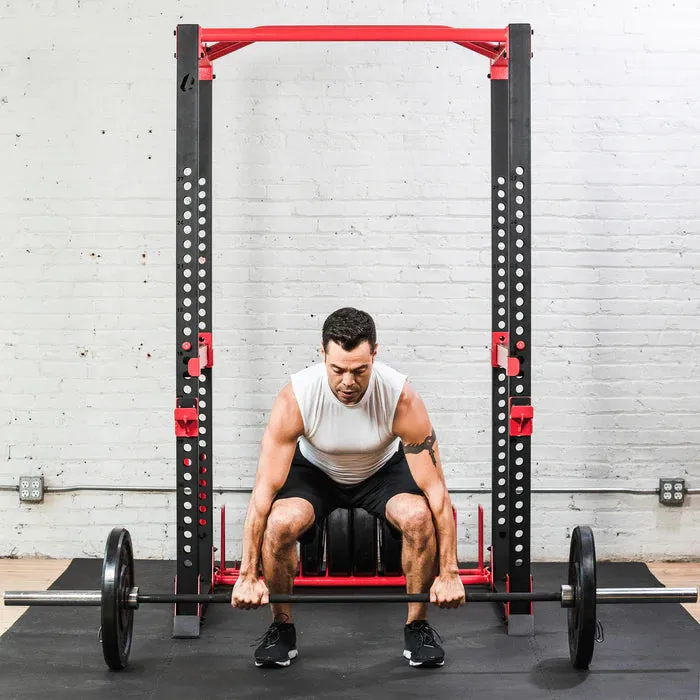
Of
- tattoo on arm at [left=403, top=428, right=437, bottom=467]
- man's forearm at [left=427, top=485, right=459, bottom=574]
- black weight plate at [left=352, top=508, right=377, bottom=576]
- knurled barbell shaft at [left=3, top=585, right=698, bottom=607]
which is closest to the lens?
knurled barbell shaft at [left=3, top=585, right=698, bottom=607]

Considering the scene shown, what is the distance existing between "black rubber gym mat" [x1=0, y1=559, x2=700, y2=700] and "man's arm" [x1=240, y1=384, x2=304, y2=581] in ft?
1.31

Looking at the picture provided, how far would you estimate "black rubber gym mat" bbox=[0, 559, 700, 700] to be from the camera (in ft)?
8.17

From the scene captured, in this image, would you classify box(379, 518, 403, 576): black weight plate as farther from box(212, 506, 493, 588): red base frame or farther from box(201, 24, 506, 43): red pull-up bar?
box(201, 24, 506, 43): red pull-up bar

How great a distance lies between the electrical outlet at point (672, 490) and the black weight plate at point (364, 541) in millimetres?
1278

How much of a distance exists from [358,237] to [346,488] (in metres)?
1.11

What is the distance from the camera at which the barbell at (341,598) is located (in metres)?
2.44

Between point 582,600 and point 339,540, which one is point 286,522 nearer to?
point 339,540

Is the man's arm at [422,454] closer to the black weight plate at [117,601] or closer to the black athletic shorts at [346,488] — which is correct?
the black athletic shorts at [346,488]

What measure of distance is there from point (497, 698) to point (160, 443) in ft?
5.81

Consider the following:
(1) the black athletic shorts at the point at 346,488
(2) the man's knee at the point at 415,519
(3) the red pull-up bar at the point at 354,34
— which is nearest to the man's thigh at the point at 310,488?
(1) the black athletic shorts at the point at 346,488

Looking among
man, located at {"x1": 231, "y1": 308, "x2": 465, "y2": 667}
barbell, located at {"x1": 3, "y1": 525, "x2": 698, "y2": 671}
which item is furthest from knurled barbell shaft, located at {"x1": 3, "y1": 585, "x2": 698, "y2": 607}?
man, located at {"x1": 231, "y1": 308, "x2": 465, "y2": 667}

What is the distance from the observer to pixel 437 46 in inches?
139

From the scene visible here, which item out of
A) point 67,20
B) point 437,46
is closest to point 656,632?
point 437,46

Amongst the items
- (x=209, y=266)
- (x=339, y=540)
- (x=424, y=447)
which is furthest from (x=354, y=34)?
(x=339, y=540)
